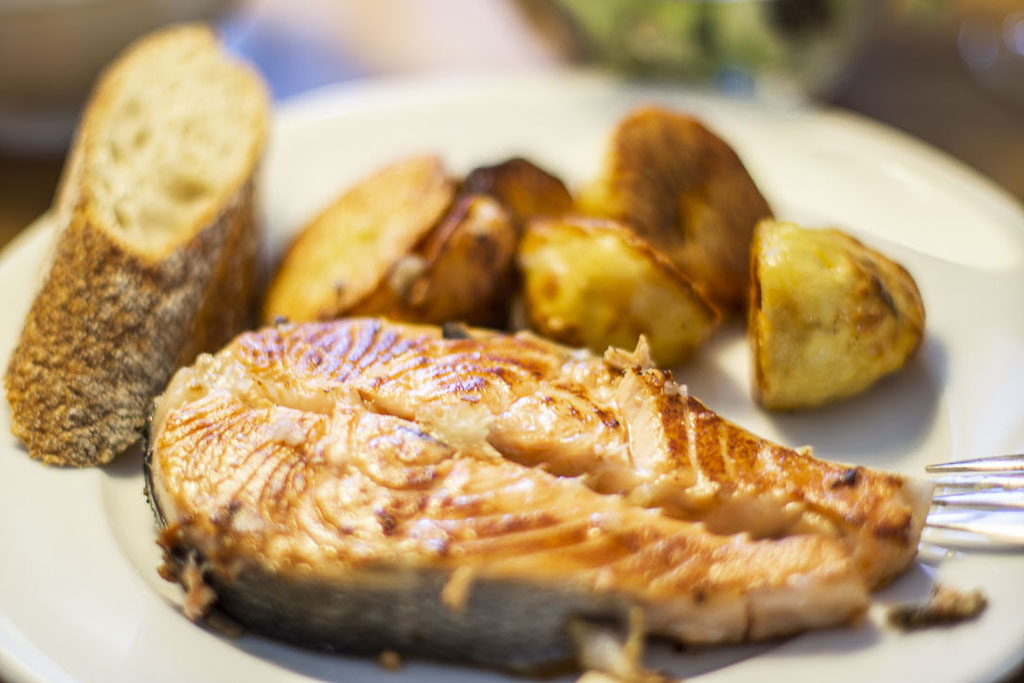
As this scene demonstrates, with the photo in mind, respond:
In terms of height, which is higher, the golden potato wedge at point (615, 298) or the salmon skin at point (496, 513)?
the golden potato wedge at point (615, 298)

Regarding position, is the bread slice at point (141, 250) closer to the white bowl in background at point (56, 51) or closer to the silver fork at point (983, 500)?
the white bowl in background at point (56, 51)

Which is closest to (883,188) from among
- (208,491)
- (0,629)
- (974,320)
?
(974,320)

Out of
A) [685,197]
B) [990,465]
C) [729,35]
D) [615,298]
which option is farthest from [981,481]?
[729,35]

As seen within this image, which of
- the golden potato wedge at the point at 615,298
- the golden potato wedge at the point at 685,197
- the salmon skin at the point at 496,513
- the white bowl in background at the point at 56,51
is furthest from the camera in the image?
the white bowl in background at the point at 56,51

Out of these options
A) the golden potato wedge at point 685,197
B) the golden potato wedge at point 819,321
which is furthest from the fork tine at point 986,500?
the golden potato wedge at point 685,197

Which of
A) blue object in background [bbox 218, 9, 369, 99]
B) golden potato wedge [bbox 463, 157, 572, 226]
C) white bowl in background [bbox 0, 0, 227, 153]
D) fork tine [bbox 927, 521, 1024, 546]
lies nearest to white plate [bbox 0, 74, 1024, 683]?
fork tine [bbox 927, 521, 1024, 546]

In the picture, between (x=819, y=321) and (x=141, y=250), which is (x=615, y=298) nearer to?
(x=819, y=321)
